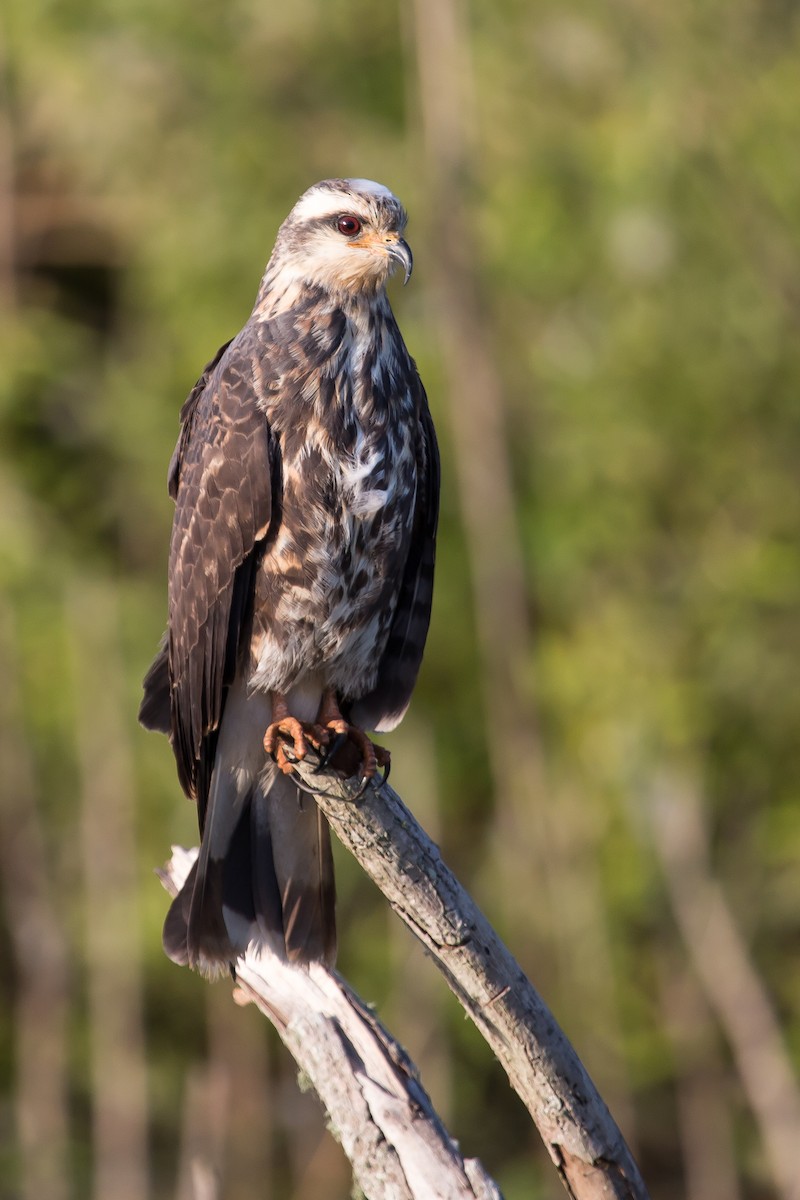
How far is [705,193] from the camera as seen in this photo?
4996mm

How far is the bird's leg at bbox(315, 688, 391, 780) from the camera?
285 cm

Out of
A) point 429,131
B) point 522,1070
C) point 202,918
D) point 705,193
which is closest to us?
point 522,1070

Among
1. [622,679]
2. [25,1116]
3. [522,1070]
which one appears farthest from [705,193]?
[25,1116]

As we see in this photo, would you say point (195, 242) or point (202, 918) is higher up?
point (195, 242)

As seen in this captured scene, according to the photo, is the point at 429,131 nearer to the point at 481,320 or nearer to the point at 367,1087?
the point at 481,320

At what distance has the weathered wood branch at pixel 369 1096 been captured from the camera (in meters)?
2.50

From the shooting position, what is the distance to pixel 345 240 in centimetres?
325

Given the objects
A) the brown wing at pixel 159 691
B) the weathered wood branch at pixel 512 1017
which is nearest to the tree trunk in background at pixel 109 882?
the brown wing at pixel 159 691

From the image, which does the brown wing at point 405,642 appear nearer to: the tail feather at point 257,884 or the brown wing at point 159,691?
the tail feather at point 257,884

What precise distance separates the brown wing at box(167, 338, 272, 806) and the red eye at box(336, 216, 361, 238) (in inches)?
13.7

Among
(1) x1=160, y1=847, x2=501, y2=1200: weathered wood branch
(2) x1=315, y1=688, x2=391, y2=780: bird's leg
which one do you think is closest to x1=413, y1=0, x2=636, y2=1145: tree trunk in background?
(2) x1=315, y1=688, x2=391, y2=780: bird's leg

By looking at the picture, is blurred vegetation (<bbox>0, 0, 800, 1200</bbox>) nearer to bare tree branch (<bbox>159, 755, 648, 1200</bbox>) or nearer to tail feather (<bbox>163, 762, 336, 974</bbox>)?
tail feather (<bbox>163, 762, 336, 974</bbox>)

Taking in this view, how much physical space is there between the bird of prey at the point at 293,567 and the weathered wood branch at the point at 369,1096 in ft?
0.47

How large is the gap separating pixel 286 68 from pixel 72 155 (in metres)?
1.08
